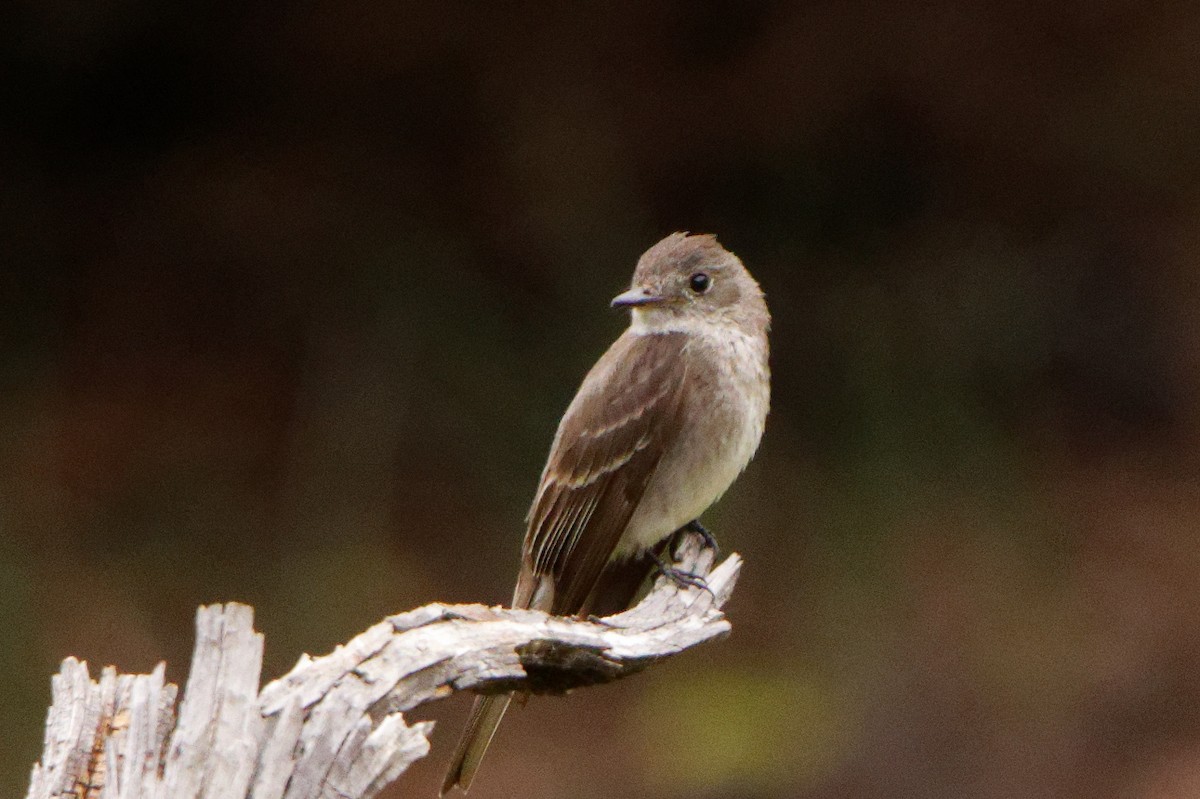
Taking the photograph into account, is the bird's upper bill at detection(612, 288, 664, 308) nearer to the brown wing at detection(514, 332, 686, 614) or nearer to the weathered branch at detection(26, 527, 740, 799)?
the brown wing at detection(514, 332, 686, 614)

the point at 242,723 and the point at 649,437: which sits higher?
the point at 649,437

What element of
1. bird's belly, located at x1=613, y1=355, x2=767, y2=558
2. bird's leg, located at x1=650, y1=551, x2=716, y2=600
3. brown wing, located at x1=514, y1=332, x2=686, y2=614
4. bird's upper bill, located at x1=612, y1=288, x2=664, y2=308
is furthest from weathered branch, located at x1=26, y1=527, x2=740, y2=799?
bird's upper bill, located at x1=612, y1=288, x2=664, y2=308

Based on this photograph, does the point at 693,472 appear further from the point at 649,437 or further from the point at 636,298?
the point at 636,298

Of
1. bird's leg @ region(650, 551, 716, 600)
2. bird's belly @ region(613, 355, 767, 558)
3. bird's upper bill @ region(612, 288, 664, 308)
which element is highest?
bird's upper bill @ region(612, 288, 664, 308)

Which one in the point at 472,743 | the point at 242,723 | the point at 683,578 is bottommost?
the point at 242,723

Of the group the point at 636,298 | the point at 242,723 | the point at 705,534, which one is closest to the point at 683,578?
the point at 705,534

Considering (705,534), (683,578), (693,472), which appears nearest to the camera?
(683,578)

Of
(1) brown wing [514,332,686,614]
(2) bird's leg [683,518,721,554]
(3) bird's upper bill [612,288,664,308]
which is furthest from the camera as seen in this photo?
(2) bird's leg [683,518,721,554]
